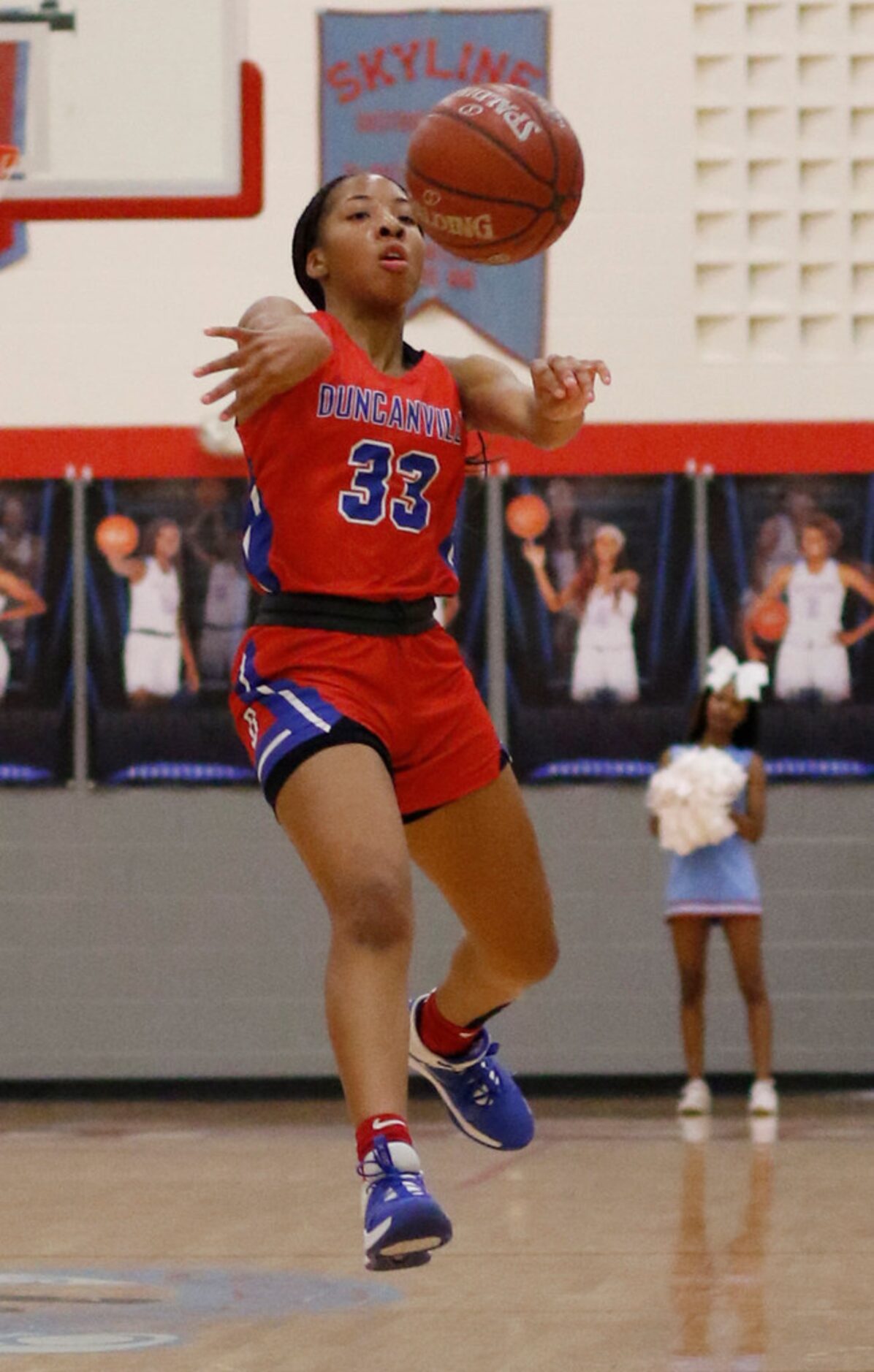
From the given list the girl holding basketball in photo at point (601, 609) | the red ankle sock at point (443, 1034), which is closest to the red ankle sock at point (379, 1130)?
the red ankle sock at point (443, 1034)

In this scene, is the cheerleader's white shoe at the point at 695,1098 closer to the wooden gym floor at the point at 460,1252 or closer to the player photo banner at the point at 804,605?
the wooden gym floor at the point at 460,1252

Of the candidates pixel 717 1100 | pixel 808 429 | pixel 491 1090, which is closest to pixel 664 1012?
pixel 717 1100

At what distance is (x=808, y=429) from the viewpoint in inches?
407

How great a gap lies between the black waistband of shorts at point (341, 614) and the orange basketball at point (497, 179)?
3.13 ft

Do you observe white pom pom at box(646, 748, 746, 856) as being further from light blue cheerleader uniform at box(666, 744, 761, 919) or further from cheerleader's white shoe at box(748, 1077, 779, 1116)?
cheerleader's white shoe at box(748, 1077, 779, 1116)

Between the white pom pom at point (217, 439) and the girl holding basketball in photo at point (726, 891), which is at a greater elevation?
the white pom pom at point (217, 439)

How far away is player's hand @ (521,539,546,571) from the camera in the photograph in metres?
10.3

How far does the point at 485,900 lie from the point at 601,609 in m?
6.17

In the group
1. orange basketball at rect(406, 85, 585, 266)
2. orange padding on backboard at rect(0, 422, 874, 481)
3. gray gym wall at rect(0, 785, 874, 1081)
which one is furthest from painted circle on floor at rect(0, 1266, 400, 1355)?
orange padding on backboard at rect(0, 422, 874, 481)

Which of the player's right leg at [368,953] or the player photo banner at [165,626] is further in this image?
the player photo banner at [165,626]

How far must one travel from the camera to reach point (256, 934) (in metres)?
10.3

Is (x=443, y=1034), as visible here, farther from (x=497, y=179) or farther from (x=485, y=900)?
(x=497, y=179)

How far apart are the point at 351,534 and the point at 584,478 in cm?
632

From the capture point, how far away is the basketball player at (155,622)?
405 inches
